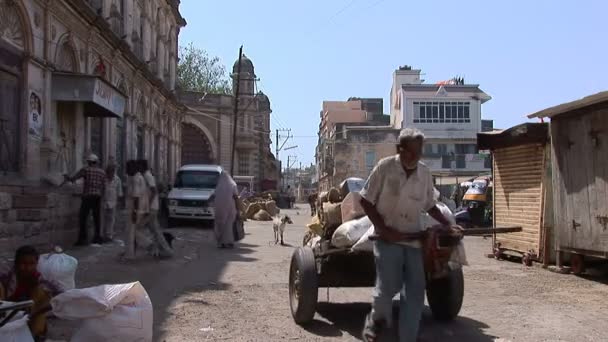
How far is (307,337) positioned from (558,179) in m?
5.96

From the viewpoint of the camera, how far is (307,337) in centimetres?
571

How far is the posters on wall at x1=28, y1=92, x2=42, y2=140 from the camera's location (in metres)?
12.7

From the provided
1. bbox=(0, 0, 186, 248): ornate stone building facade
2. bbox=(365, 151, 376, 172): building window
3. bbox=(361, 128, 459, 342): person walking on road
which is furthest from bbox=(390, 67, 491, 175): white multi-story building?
bbox=(361, 128, 459, 342): person walking on road

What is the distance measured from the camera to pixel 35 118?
12977 millimetres

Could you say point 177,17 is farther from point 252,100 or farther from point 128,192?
point 128,192

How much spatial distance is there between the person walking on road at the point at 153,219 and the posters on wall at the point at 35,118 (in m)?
2.98

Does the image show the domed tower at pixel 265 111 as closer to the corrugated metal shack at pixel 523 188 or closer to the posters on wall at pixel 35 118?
the posters on wall at pixel 35 118

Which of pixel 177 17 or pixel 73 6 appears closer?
pixel 73 6

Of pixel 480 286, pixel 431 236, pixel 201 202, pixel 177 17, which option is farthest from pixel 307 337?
pixel 177 17

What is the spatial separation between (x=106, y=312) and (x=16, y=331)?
0.69 meters

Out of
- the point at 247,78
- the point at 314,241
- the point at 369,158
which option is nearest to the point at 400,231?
the point at 314,241

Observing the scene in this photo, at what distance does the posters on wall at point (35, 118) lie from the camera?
41.7 feet

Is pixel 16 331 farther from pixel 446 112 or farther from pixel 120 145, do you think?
pixel 446 112

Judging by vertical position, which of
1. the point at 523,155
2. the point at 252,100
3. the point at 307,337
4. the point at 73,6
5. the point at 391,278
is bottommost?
the point at 307,337
